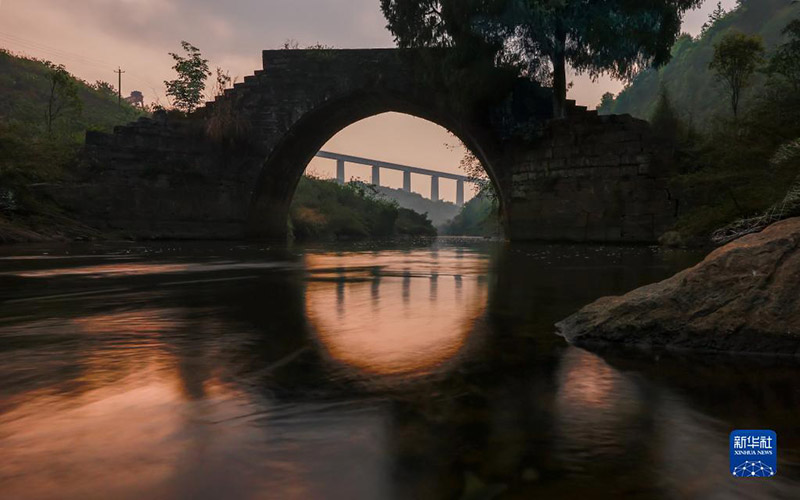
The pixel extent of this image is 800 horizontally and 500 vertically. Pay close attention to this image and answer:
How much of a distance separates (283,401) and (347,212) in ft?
93.7

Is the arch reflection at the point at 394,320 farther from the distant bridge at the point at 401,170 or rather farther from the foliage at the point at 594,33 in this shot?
the distant bridge at the point at 401,170

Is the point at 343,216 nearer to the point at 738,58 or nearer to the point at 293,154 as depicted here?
the point at 293,154

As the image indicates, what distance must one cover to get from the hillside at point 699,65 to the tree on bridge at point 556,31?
5226 cm

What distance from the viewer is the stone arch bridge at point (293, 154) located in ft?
45.3

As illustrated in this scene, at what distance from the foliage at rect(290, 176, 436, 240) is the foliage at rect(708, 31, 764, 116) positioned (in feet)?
55.6

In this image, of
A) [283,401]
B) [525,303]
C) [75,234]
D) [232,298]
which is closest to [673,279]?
[525,303]

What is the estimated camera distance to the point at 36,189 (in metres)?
14.9

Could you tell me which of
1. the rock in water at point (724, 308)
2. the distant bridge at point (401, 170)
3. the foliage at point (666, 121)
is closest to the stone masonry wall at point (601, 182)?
the foliage at point (666, 121)

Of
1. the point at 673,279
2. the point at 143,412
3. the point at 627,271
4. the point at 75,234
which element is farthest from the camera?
the point at 75,234

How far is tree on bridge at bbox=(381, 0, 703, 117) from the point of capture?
500 inches

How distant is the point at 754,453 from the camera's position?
108 cm

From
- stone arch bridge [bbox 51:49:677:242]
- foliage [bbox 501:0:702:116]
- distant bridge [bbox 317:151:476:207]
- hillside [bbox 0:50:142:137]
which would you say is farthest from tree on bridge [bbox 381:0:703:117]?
distant bridge [bbox 317:151:476:207]

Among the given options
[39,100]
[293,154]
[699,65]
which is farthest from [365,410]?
[699,65]

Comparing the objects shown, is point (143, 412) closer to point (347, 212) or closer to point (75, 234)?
point (75, 234)
